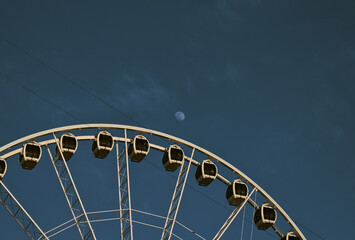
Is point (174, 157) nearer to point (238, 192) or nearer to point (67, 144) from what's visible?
point (238, 192)

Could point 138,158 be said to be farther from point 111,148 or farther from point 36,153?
point 36,153

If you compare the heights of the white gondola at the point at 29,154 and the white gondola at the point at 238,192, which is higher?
the white gondola at the point at 238,192

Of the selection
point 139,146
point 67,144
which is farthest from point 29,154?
point 139,146

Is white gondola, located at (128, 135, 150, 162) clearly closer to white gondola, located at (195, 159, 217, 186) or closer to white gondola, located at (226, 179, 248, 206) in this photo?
white gondola, located at (195, 159, 217, 186)

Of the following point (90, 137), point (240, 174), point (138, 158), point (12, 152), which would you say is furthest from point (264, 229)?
point (12, 152)

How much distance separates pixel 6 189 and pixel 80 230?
13.4 ft

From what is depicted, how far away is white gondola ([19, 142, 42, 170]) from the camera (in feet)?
136

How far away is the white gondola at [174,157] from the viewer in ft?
149

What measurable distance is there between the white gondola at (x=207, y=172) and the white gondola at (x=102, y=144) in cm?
545

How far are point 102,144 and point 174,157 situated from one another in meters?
4.21

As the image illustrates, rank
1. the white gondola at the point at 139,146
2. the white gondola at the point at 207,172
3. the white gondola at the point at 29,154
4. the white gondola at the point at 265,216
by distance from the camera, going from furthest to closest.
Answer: the white gondola at the point at 265,216, the white gondola at the point at 207,172, the white gondola at the point at 139,146, the white gondola at the point at 29,154

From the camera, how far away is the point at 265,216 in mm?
46312

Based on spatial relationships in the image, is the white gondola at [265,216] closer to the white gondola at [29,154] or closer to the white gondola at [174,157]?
the white gondola at [174,157]

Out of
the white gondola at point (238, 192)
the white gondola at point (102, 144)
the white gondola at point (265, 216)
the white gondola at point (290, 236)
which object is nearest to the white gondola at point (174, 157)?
the white gondola at point (238, 192)
